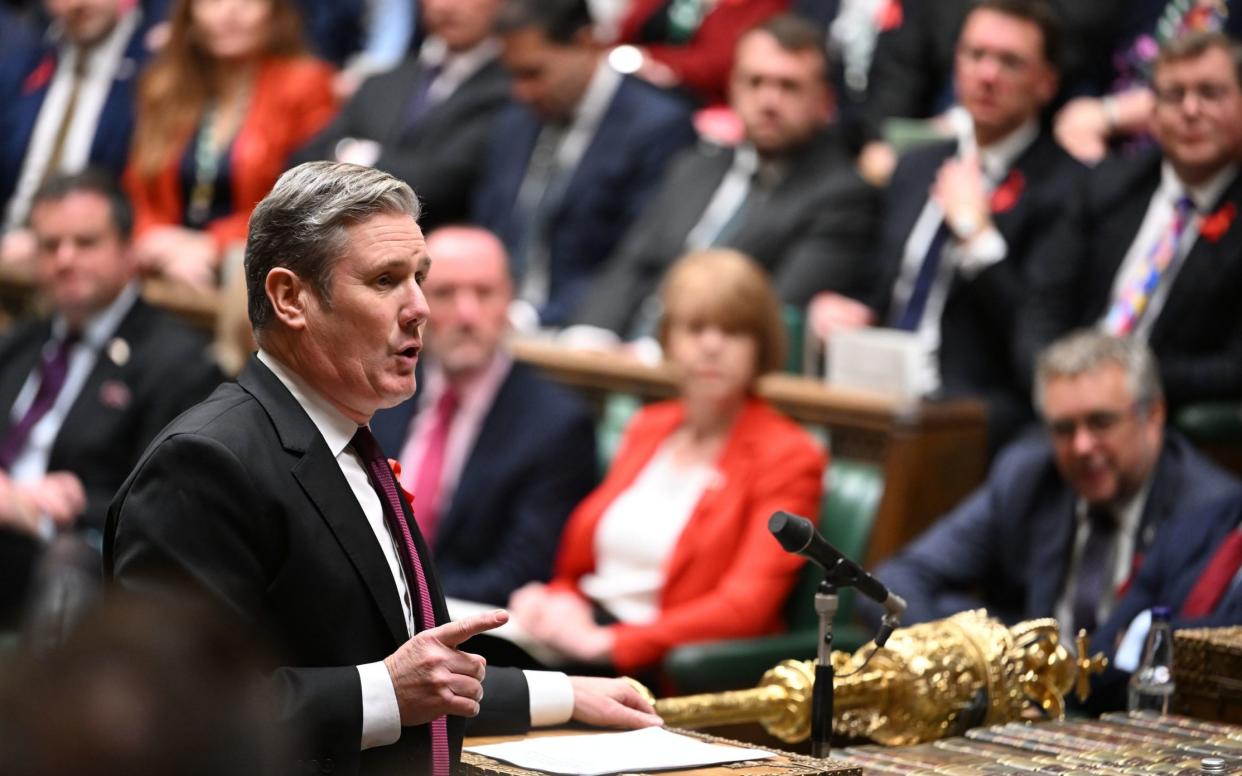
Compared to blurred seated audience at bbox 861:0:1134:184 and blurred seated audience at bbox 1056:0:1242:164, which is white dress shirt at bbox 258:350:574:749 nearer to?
blurred seated audience at bbox 1056:0:1242:164

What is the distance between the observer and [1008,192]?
4.75m

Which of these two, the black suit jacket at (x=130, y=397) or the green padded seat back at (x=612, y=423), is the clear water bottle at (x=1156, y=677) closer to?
the green padded seat back at (x=612, y=423)

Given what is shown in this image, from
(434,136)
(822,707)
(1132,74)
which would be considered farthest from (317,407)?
(434,136)

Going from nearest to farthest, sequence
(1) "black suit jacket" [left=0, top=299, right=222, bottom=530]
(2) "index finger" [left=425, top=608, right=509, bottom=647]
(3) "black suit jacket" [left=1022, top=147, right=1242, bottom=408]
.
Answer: (2) "index finger" [left=425, top=608, right=509, bottom=647] → (3) "black suit jacket" [left=1022, top=147, right=1242, bottom=408] → (1) "black suit jacket" [left=0, top=299, right=222, bottom=530]

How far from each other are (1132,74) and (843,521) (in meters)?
1.94

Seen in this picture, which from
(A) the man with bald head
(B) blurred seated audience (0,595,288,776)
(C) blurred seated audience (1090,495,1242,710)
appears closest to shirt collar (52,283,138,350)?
(A) the man with bald head

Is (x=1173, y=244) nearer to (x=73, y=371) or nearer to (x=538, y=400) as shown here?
(x=538, y=400)

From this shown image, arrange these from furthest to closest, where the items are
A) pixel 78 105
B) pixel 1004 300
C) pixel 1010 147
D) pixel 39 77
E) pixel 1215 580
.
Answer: pixel 39 77 → pixel 78 105 → pixel 1010 147 → pixel 1004 300 → pixel 1215 580

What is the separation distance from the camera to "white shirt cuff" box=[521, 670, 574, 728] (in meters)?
2.19

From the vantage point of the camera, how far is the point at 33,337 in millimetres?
4824

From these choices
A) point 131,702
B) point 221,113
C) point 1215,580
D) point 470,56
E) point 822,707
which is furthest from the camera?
point 221,113

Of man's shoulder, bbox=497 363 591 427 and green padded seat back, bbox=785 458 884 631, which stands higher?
man's shoulder, bbox=497 363 591 427

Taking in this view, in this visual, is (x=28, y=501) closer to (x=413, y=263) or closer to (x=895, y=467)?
(x=895, y=467)

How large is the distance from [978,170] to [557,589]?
157cm
